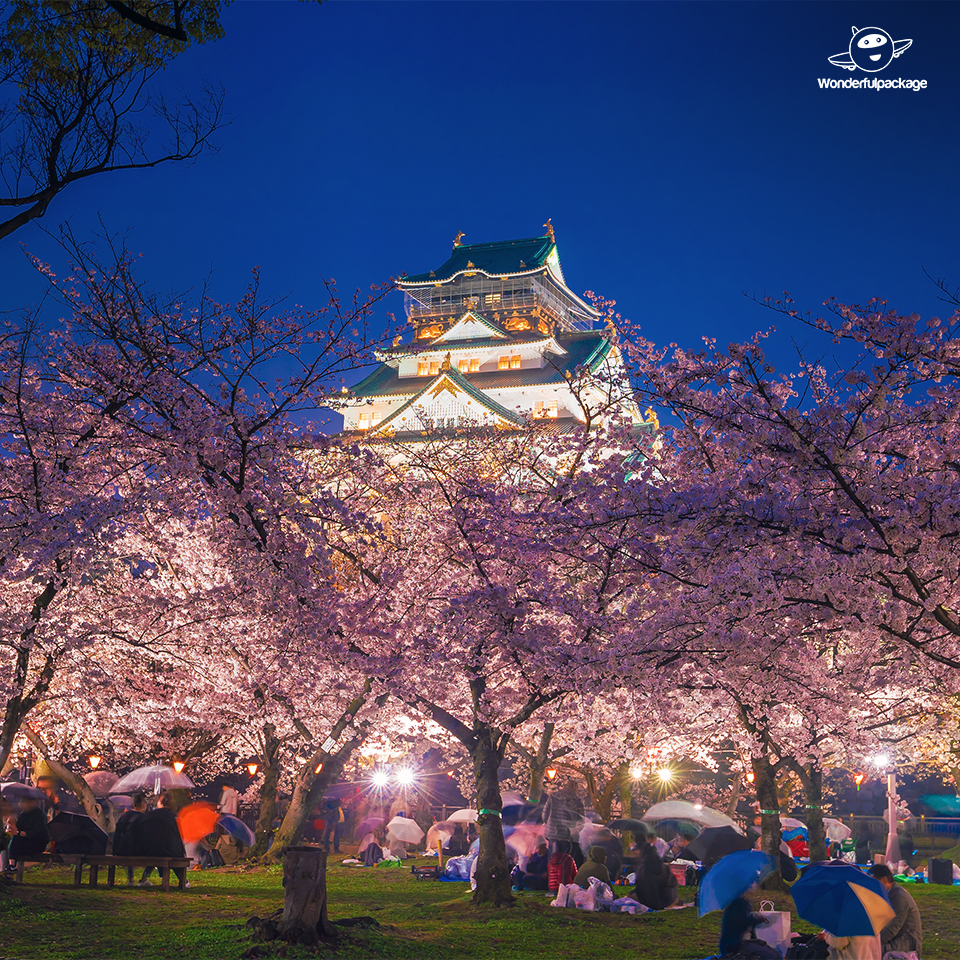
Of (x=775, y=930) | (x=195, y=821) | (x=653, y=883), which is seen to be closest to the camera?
(x=775, y=930)

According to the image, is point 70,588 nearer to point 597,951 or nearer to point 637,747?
point 597,951

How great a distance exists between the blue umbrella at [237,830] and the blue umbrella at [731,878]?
568 inches

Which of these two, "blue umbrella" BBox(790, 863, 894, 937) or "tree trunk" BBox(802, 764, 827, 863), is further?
"tree trunk" BBox(802, 764, 827, 863)

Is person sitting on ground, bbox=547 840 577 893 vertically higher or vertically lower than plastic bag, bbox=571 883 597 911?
higher

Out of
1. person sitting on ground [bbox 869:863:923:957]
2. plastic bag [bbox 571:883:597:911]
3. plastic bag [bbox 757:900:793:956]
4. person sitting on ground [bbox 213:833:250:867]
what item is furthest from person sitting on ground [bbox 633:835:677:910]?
person sitting on ground [bbox 213:833:250:867]

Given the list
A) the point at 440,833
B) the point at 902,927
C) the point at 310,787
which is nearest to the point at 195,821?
the point at 310,787

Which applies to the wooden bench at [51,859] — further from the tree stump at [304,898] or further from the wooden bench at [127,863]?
the tree stump at [304,898]

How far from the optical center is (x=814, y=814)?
20.1 metres

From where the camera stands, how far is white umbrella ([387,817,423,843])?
25.4 metres

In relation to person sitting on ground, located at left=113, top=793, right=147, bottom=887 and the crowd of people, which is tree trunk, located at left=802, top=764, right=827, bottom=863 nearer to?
the crowd of people

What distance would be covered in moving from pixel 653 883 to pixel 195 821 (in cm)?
1236

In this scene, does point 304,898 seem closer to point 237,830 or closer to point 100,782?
point 237,830

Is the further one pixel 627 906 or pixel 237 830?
pixel 237 830

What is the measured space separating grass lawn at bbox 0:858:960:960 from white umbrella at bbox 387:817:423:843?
29.4ft
